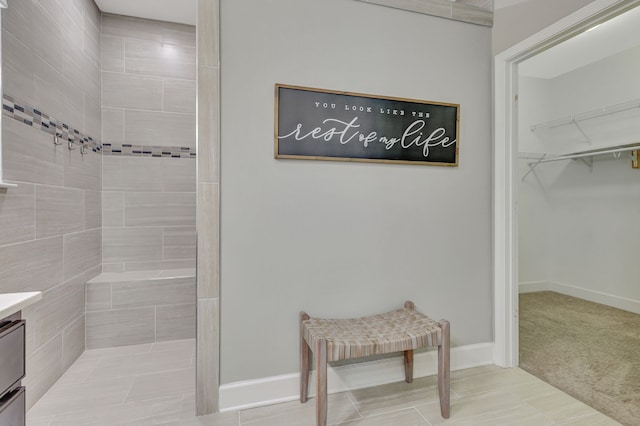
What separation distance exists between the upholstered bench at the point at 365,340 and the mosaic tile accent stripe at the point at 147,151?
200 centimetres

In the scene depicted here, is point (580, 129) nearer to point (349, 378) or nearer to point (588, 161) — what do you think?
point (588, 161)

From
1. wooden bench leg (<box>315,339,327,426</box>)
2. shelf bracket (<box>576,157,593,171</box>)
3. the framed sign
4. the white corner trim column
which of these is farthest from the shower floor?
shelf bracket (<box>576,157,593,171</box>)

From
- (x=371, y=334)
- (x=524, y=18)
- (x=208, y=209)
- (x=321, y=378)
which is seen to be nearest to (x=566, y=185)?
(x=524, y=18)

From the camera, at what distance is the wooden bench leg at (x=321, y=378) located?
1.44m

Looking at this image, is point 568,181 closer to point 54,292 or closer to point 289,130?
point 289,130

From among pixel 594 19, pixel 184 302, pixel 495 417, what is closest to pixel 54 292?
pixel 184 302

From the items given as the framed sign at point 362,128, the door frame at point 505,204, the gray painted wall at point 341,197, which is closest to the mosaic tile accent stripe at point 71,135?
the gray painted wall at point 341,197

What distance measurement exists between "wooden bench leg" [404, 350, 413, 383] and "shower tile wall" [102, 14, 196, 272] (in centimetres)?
208

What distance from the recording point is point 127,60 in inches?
111

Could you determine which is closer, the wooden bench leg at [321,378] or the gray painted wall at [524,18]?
the wooden bench leg at [321,378]

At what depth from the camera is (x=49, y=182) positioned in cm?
195

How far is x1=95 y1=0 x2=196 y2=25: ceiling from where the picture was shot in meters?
2.65

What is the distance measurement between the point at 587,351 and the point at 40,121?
13.0 ft

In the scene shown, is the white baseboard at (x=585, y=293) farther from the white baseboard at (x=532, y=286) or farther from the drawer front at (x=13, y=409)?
the drawer front at (x=13, y=409)
